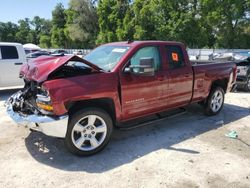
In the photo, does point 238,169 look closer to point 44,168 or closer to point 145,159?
point 145,159

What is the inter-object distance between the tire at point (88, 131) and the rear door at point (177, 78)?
1.56 meters

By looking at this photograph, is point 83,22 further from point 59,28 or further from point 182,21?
point 182,21

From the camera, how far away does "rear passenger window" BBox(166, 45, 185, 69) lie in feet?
17.4

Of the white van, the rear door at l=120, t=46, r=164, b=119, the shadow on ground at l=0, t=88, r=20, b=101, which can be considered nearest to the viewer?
the rear door at l=120, t=46, r=164, b=119

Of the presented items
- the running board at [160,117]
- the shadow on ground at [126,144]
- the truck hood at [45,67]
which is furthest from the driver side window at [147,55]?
the shadow on ground at [126,144]

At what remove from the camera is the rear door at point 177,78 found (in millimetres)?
5254

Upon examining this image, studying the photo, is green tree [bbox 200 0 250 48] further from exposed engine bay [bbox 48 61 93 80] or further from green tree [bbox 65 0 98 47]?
green tree [bbox 65 0 98 47]

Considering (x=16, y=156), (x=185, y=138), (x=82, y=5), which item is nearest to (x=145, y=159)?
(x=185, y=138)

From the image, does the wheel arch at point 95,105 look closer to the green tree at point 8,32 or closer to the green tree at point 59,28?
the green tree at point 59,28

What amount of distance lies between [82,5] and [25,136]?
177 feet

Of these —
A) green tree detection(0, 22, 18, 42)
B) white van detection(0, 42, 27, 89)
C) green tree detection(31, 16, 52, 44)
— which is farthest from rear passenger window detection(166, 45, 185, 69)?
green tree detection(0, 22, 18, 42)

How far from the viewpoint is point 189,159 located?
13.9ft

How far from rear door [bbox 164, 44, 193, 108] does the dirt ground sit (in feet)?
2.17

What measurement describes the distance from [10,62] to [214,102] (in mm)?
6937
